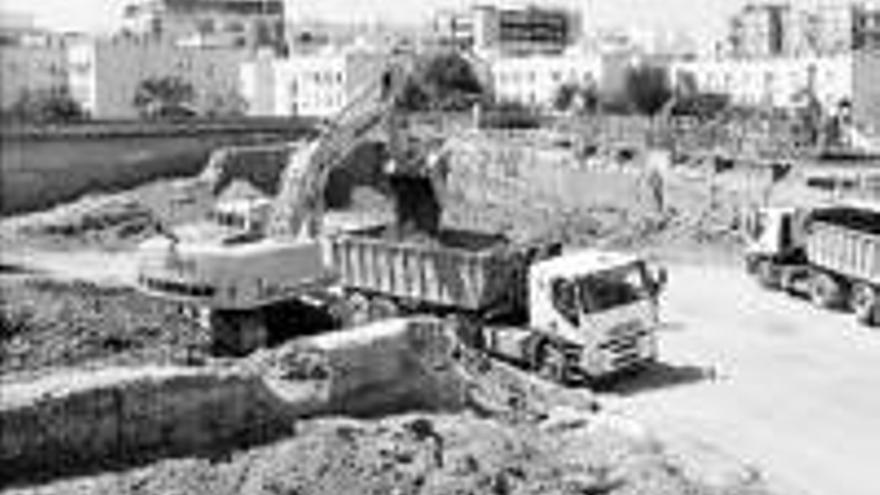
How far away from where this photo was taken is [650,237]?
37.4 metres

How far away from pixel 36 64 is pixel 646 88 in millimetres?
41779

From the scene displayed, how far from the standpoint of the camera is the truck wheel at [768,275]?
3022cm

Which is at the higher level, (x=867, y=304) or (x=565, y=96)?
(x=565, y=96)

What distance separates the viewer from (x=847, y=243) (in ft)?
88.4

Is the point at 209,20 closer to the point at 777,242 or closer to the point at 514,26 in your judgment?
the point at 514,26

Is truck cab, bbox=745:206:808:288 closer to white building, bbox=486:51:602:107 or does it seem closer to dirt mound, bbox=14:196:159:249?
dirt mound, bbox=14:196:159:249

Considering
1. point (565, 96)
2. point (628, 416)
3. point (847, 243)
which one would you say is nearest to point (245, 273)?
point (628, 416)

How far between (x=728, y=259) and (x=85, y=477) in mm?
22552

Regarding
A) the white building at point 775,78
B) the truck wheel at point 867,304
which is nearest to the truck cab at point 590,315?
the truck wheel at point 867,304

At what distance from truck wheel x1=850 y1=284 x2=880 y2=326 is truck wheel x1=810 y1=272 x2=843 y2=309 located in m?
0.72

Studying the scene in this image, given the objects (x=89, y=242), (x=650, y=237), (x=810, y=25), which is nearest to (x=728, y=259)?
(x=650, y=237)

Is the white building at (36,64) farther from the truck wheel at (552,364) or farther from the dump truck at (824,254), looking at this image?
the truck wheel at (552,364)

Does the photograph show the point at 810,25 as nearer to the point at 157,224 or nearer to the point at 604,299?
the point at 157,224

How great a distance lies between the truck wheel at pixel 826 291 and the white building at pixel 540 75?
78.2 m
